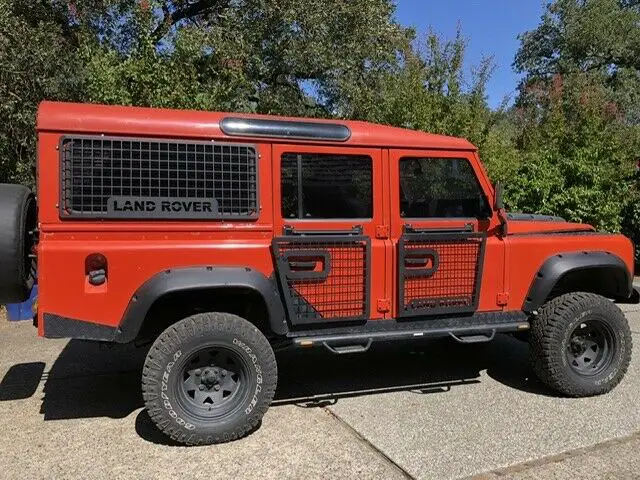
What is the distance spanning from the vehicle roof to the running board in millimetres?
1318

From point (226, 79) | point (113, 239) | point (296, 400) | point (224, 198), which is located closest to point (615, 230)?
point (226, 79)

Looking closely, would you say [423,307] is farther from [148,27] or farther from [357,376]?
[148,27]

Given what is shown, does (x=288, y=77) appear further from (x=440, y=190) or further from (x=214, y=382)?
(x=214, y=382)

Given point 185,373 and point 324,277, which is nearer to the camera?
point 185,373

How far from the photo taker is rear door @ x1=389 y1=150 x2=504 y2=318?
4.31 metres

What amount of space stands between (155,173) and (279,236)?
2.96 feet

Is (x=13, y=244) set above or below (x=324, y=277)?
above

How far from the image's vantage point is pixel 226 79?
8.67 metres

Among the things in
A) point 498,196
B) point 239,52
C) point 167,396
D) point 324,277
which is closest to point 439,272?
point 498,196

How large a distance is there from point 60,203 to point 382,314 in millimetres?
2279

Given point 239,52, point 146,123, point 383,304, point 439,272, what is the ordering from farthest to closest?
1. point 239,52
2. point 439,272
3. point 383,304
4. point 146,123

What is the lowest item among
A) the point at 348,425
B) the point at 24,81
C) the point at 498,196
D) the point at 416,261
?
the point at 348,425

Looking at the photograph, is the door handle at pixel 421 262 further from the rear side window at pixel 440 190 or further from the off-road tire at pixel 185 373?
the off-road tire at pixel 185 373

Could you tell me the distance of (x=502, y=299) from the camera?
459cm
